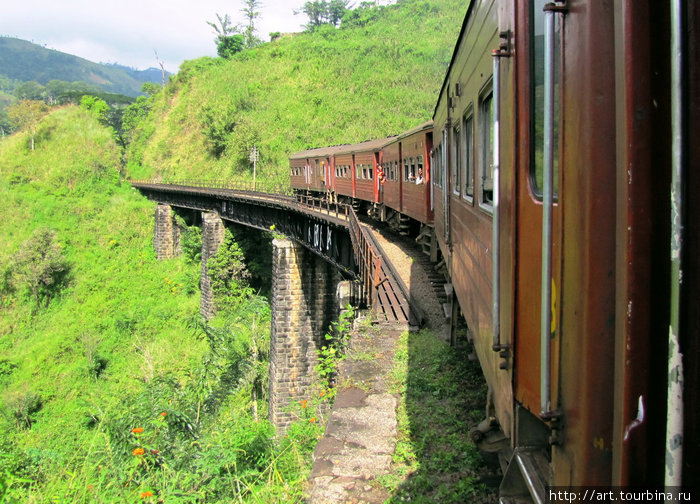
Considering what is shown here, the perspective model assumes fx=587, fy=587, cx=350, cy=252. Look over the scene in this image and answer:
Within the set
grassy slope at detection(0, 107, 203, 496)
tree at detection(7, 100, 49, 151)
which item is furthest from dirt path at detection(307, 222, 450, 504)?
tree at detection(7, 100, 49, 151)

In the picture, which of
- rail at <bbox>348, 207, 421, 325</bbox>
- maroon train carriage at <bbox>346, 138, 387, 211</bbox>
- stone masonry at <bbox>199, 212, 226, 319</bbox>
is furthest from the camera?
stone masonry at <bbox>199, 212, 226, 319</bbox>

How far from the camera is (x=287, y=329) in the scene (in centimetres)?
1867

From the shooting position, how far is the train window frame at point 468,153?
4.36 meters

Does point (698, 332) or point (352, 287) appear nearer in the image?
point (698, 332)

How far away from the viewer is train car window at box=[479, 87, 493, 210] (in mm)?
3391

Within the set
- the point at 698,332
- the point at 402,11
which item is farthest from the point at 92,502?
the point at 402,11

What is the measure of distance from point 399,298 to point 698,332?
7457mm

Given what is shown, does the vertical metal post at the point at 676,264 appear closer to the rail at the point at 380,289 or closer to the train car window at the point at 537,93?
the train car window at the point at 537,93

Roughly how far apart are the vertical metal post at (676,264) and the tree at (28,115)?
201 ft

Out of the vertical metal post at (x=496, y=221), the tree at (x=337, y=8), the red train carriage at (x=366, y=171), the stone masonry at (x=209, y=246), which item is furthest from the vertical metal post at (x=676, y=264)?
the tree at (x=337, y=8)

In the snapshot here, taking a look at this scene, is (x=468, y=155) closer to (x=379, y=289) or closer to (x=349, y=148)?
(x=379, y=289)

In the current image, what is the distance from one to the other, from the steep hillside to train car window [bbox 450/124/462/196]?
116 ft

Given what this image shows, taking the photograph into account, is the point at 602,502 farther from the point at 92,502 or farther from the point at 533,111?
the point at 92,502

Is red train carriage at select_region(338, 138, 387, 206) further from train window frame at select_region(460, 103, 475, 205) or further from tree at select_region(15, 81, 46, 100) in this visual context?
tree at select_region(15, 81, 46, 100)
